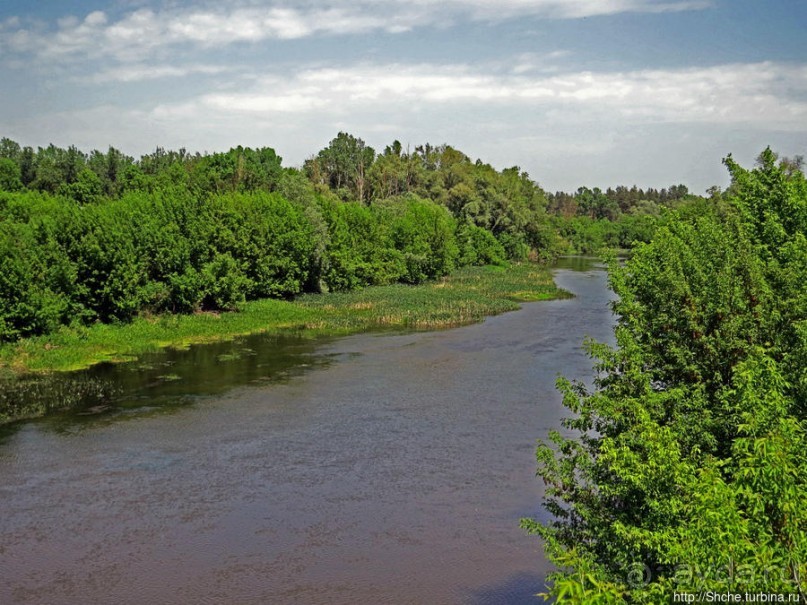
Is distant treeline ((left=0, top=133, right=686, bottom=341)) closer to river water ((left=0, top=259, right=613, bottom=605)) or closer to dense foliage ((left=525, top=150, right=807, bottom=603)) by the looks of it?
dense foliage ((left=525, top=150, right=807, bottom=603))

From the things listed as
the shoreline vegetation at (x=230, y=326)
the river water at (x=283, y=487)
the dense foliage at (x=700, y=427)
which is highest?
the dense foliage at (x=700, y=427)

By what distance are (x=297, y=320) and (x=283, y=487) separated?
4051cm

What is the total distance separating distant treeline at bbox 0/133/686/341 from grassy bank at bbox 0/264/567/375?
6.55 feet

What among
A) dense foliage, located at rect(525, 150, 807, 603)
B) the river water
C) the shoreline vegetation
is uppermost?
dense foliage, located at rect(525, 150, 807, 603)

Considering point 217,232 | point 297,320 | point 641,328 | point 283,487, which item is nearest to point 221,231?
point 217,232

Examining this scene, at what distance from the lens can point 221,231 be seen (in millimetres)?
74500

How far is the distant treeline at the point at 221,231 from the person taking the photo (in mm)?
57250

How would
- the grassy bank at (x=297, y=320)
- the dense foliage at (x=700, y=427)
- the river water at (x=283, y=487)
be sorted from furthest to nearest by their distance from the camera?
the grassy bank at (x=297, y=320) < the river water at (x=283, y=487) < the dense foliage at (x=700, y=427)

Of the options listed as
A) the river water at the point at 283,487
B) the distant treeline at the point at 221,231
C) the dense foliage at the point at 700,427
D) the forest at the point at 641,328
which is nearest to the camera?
the dense foliage at the point at 700,427

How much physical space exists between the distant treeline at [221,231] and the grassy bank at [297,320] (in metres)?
2.00

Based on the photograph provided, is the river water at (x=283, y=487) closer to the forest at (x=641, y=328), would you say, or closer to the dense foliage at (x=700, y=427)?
the forest at (x=641, y=328)

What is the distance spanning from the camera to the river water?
937 inches

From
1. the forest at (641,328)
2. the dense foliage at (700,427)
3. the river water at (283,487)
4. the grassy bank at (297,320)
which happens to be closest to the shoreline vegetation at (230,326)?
the grassy bank at (297,320)

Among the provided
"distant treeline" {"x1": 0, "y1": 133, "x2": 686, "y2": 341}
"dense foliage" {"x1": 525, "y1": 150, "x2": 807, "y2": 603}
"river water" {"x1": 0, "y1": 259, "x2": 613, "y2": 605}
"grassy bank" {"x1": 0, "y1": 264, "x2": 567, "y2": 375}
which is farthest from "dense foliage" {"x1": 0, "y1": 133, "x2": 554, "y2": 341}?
"dense foliage" {"x1": 525, "y1": 150, "x2": 807, "y2": 603}
